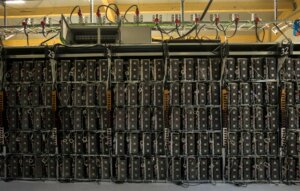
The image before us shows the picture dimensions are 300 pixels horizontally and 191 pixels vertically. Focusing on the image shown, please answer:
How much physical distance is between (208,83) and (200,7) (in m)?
2.89

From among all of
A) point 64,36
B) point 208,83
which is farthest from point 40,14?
point 208,83

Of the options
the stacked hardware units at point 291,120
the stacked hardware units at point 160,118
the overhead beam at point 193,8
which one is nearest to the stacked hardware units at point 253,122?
the stacked hardware units at point 160,118

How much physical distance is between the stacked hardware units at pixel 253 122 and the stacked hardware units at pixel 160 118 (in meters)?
0.01

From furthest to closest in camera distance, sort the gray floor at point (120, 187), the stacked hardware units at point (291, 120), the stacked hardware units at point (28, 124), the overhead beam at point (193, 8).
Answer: the overhead beam at point (193, 8), the stacked hardware units at point (28, 124), the stacked hardware units at point (291, 120), the gray floor at point (120, 187)

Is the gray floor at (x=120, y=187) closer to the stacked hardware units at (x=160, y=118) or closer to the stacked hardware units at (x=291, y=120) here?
the stacked hardware units at (x=160, y=118)

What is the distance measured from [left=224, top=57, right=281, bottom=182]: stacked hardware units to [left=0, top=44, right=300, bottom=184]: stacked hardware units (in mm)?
15

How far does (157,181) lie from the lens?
472 cm

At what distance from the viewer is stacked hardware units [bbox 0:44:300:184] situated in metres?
4.69

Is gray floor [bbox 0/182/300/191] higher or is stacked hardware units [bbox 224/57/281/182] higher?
stacked hardware units [bbox 224/57/281/182]

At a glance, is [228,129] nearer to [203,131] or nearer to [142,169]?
[203,131]

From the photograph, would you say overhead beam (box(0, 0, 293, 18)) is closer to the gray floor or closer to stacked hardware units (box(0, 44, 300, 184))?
stacked hardware units (box(0, 44, 300, 184))

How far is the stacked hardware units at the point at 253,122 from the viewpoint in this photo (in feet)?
15.4

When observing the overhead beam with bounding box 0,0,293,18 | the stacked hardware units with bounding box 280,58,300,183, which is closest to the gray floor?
the stacked hardware units with bounding box 280,58,300,183

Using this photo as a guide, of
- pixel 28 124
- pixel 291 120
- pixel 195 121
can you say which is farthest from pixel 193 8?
pixel 28 124
